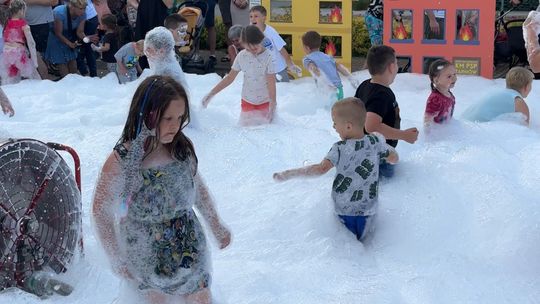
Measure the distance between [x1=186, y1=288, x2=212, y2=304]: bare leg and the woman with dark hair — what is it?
8.01 m

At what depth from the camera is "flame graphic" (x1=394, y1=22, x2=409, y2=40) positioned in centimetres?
989

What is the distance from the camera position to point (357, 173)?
4613mm

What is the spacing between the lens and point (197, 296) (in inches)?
138

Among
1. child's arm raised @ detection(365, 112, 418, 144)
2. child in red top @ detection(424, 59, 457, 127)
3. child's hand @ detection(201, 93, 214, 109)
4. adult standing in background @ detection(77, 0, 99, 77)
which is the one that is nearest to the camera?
child's arm raised @ detection(365, 112, 418, 144)

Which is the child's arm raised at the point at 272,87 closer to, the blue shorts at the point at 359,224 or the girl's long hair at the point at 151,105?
the blue shorts at the point at 359,224

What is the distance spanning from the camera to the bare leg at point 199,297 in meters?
3.49

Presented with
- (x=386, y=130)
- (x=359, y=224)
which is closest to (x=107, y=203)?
(x=359, y=224)

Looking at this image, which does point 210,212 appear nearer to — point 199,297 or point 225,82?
point 199,297

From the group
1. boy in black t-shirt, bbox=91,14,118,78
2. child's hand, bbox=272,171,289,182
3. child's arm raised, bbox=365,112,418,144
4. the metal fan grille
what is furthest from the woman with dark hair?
child's hand, bbox=272,171,289,182

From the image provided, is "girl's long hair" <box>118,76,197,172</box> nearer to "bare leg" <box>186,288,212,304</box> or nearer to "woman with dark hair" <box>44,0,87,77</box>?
"bare leg" <box>186,288,212,304</box>

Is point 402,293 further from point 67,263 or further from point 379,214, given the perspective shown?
point 67,263

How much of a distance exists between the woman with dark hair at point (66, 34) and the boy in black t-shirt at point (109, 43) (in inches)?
15.0

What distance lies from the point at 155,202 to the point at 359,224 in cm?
172

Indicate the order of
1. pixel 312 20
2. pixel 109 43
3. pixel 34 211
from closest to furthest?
pixel 34 211, pixel 312 20, pixel 109 43
